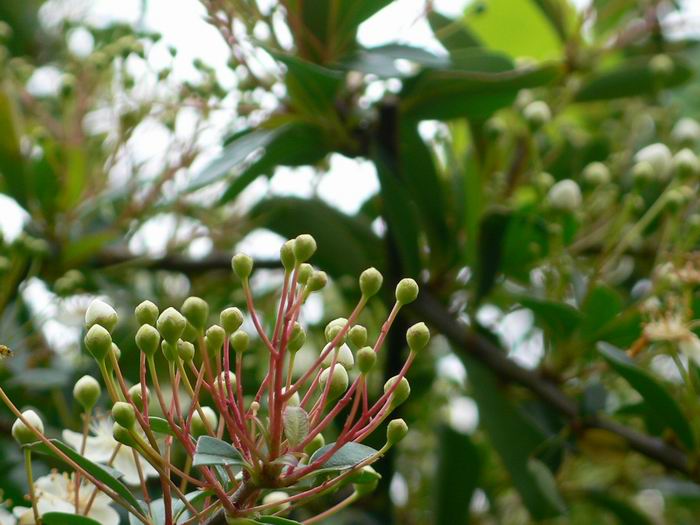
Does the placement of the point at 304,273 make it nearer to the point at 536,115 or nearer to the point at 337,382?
the point at 337,382

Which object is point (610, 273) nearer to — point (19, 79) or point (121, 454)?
point (121, 454)

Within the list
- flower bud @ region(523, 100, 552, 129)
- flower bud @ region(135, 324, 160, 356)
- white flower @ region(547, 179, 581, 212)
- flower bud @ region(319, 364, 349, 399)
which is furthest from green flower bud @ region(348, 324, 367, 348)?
flower bud @ region(523, 100, 552, 129)

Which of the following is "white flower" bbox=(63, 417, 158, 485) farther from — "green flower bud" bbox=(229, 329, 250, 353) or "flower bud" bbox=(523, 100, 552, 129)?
"flower bud" bbox=(523, 100, 552, 129)

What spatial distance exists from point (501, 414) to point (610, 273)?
355mm

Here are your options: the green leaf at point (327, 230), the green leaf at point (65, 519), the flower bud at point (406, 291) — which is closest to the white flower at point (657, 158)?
the green leaf at point (327, 230)

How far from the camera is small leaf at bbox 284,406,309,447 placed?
526mm

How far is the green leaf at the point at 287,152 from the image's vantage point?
0.94 meters

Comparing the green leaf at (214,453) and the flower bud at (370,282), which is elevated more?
the flower bud at (370,282)

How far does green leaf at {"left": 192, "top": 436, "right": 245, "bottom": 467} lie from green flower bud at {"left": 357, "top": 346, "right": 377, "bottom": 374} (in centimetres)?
9

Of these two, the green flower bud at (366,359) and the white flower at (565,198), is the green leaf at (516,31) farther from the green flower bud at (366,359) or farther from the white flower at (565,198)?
the green flower bud at (366,359)

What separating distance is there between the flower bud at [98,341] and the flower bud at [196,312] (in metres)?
0.06

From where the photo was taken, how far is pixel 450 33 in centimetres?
115

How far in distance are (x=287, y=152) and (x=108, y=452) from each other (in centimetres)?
37

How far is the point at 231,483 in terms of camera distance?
568 mm
